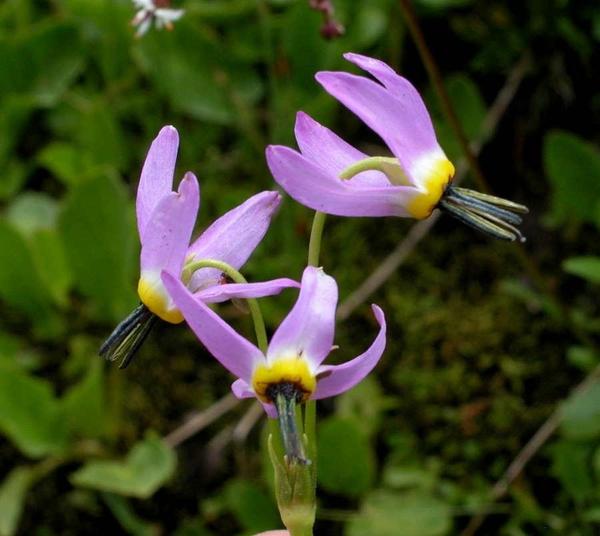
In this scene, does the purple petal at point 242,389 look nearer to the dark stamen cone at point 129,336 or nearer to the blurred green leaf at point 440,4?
the dark stamen cone at point 129,336

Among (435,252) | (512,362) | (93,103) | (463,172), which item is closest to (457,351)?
(512,362)

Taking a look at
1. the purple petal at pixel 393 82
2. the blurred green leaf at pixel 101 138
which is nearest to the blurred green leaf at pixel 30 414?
the blurred green leaf at pixel 101 138

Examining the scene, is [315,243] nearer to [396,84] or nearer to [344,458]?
[396,84]

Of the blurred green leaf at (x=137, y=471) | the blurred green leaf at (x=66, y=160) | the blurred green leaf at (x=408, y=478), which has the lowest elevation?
the blurred green leaf at (x=408, y=478)

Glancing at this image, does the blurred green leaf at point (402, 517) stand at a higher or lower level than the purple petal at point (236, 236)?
lower

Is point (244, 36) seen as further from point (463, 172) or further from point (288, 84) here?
point (463, 172)
